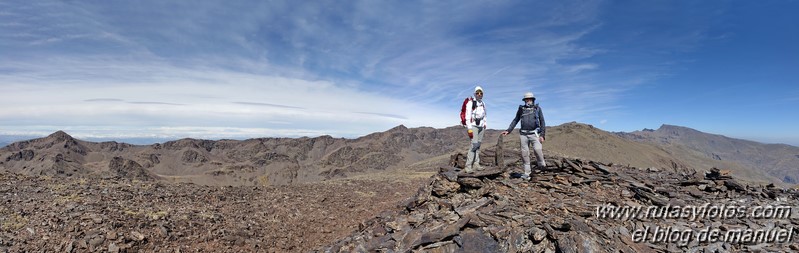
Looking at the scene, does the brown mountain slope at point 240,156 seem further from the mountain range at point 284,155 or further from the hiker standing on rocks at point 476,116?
the hiker standing on rocks at point 476,116

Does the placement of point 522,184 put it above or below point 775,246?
above

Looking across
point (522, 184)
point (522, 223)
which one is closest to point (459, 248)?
point (522, 223)

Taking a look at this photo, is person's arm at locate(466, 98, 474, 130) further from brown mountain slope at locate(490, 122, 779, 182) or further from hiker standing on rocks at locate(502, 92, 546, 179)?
brown mountain slope at locate(490, 122, 779, 182)

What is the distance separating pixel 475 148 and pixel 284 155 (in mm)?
145988

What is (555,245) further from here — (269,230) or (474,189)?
(269,230)

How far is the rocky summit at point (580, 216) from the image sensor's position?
27.6 ft

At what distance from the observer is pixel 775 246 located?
8336 millimetres

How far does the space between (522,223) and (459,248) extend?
1814 mm

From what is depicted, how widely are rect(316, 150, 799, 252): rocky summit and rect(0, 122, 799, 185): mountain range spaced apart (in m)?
62.1

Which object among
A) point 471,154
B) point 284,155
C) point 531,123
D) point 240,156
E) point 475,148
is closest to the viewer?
point 531,123

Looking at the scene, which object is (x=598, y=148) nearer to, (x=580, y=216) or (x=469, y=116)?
(x=469, y=116)

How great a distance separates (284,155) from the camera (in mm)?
149750

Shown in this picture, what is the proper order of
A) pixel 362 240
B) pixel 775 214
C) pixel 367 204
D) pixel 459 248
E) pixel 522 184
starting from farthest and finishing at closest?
1. pixel 367 204
2. pixel 522 184
3. pixel 362 240
4. pixel 775 214
5. pixel 459 248

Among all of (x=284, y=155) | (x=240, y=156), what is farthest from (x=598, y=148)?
(x=240, y=156)
